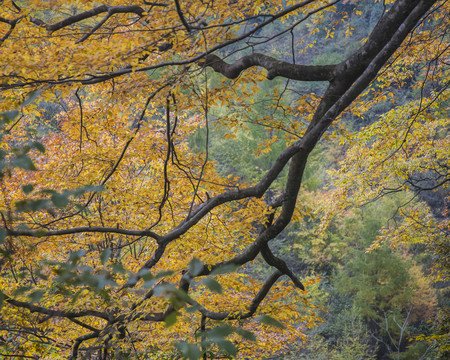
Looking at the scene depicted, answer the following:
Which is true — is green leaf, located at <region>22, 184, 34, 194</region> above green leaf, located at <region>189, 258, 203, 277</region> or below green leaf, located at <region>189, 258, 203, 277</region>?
above

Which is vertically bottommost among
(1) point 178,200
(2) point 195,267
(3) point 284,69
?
(2) point 195,267

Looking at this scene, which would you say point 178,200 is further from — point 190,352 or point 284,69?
point 190,352

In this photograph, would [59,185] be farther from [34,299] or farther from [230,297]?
[34,299]

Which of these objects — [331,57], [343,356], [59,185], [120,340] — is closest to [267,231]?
[120,340]

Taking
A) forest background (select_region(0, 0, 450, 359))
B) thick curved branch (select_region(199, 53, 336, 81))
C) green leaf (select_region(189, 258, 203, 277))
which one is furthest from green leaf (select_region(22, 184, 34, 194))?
thick curved branch (select_region(199, 53, 336, 81))

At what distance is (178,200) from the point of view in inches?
211

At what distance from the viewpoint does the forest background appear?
165 cm

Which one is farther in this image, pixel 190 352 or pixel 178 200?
pixel 178 200

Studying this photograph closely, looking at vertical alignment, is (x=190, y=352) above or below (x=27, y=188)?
below

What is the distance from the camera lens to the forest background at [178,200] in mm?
1653

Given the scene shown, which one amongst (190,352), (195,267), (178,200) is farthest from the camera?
(178,200)

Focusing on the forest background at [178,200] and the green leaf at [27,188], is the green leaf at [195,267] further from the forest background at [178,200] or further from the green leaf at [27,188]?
the green leaf at [27,188]

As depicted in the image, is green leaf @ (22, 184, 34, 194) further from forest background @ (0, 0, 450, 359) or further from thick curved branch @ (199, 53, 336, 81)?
thick curved branch @ (199, 53, 336, 81)

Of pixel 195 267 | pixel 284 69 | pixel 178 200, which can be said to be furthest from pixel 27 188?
pixel 178 200
